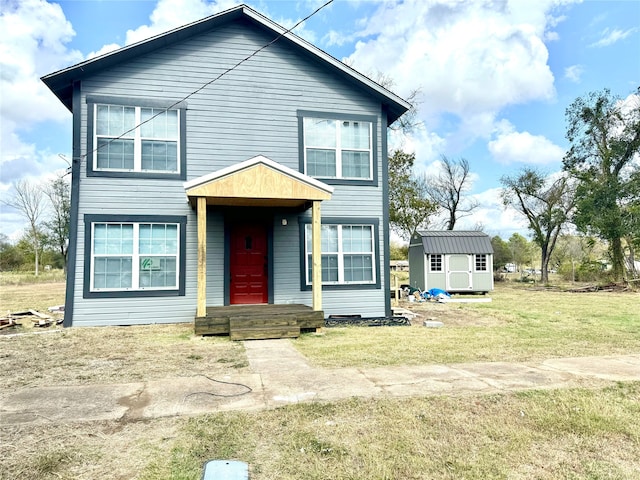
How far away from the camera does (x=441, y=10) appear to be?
8.16m

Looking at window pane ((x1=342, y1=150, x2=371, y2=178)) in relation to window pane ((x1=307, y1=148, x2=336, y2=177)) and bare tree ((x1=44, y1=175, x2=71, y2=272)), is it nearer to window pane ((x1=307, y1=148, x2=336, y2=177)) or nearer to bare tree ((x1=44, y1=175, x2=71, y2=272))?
window pane ((x1=307, y1=148, x2=336, y2=177))

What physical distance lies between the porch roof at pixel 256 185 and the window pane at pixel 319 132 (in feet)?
7.26

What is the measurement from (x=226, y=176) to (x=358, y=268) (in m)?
4.05

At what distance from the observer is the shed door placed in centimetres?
1958

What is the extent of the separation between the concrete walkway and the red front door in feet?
13.5

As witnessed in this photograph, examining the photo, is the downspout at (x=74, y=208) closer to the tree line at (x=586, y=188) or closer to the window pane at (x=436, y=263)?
the window pane at (x=436, y=263)

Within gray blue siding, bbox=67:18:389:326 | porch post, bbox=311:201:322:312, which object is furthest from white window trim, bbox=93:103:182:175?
porch post, bbox=311:201:322:312

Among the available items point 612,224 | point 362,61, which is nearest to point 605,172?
point 612,224

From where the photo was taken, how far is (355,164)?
34.0 ft

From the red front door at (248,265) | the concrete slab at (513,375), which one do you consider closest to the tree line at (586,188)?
the red front door at (248,265)

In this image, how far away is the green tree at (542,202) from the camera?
26.8 metres

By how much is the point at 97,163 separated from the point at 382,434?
26.9 ft

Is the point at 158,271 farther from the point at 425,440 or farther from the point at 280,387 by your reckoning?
the point at 425,440

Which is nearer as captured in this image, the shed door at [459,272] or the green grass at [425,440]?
the green grass at [425,440]
